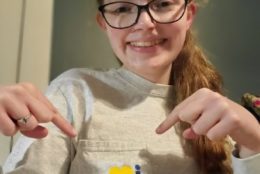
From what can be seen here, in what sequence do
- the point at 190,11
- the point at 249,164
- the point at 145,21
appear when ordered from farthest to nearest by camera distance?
the point at 190,11, the point at 145,21, the point at 249,164

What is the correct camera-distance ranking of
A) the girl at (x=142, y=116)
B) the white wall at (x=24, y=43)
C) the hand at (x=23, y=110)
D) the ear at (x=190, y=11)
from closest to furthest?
the hand at (x=23, y=110) < the girl at (x=142, y=116) < the ear at (x=190, y=11) < the white wall at (x=24, y=43)

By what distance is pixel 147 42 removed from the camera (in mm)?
819

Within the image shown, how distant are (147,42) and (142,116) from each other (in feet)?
0.56

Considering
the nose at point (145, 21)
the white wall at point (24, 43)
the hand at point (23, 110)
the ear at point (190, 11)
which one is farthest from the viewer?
the white wall at point (24, 43)

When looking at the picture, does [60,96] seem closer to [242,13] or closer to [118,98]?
[118,98]

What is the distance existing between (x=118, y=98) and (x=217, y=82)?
0.30m

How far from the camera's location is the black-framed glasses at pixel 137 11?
80 cm

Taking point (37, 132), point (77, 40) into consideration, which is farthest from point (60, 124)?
point (77, 40)

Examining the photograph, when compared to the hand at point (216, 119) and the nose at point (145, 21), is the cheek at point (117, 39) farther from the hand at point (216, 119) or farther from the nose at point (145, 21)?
the hand at point (216, 119)

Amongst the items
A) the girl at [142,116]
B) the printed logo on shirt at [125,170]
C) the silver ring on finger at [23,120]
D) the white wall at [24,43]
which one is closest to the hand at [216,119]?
the girl at [142,116]

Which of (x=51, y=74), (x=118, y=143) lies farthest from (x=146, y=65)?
(x=51, y=74)

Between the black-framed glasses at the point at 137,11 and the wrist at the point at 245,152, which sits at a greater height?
the black-framed glasses at the point at 137,11

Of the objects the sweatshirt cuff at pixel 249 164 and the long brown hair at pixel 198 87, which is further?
the long brown hair at pixel 198 87

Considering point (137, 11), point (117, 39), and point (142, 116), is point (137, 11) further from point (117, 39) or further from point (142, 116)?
point (142, 116)
